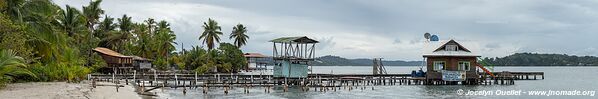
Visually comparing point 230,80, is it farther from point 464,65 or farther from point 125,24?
point 125,24

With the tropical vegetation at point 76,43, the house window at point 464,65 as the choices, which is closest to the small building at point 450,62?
the house window at point 464,65

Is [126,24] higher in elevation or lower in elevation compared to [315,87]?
higher

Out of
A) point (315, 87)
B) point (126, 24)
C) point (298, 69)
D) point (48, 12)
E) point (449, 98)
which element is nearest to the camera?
point (48, 12)

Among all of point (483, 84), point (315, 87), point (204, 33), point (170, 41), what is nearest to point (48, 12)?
point (315, 87)

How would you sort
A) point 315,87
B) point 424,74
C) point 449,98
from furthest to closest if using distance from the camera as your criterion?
1. point 424,74
2. point 315,87
3. point 449,98

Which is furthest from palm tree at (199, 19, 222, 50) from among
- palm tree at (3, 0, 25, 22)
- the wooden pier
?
palm tree at (3, 0, 25, 22)

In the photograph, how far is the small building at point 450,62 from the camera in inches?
2037

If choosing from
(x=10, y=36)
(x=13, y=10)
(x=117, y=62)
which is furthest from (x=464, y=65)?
(x=10, y=36)

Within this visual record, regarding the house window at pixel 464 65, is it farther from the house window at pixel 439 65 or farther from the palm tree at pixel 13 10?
the palm tree at pixel 13 10

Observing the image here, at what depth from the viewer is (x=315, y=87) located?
44625mm

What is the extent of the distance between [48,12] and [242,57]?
4697 cm

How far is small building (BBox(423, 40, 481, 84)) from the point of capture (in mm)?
51750

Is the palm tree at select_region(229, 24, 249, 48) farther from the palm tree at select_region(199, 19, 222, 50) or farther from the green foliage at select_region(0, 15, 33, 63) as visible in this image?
the green foliage at select_region(0, 15, 33, 63)

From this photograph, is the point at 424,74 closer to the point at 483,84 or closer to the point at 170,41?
the point at 483,84
